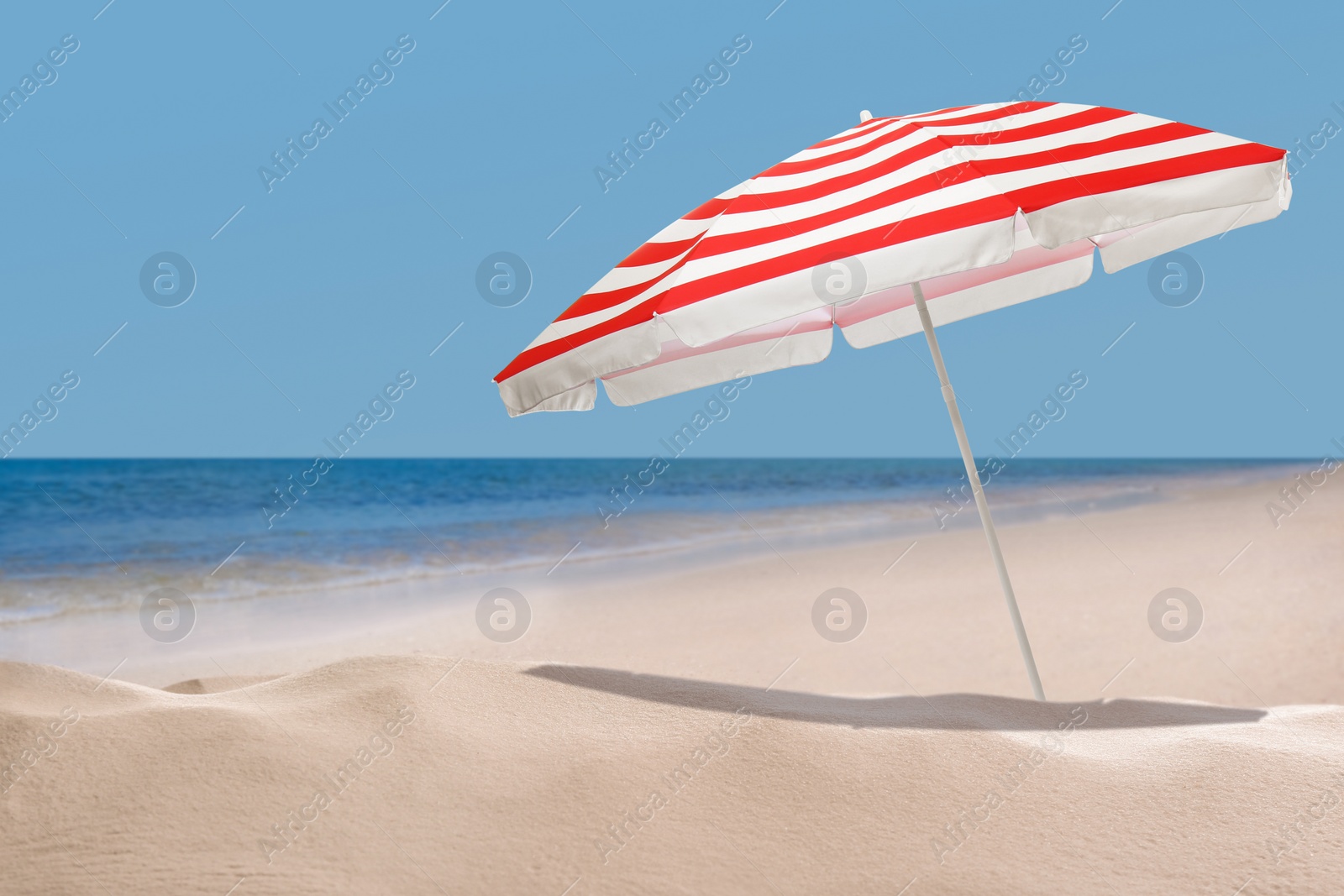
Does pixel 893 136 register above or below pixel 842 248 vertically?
above

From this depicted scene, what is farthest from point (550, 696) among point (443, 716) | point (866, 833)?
point (866, 833)

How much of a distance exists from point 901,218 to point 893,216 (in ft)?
0.11

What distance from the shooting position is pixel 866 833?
2338 millimetres

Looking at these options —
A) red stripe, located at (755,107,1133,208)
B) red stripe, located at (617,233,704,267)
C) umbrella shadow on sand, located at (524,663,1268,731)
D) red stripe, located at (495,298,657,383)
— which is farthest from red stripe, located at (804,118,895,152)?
umbrella shadow on sand, located at (524,663,1268,731)

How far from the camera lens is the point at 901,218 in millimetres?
2975

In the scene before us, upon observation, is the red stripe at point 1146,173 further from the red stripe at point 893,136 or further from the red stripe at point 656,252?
the red stripe at point 656,252

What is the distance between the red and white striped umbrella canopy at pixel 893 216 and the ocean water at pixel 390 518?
24.5 feet

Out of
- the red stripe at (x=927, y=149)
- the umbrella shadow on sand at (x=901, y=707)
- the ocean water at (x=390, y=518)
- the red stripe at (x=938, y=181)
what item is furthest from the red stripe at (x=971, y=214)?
the ocean water at (x=390, y=518)

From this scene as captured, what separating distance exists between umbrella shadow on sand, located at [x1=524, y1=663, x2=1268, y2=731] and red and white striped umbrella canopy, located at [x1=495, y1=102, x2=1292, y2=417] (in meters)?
1.14

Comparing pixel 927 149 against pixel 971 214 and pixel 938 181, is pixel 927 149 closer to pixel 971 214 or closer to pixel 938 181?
pixel 938 181

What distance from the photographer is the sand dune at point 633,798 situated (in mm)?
2184

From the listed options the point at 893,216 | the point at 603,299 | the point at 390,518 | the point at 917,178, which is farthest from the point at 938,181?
the point at 390,518

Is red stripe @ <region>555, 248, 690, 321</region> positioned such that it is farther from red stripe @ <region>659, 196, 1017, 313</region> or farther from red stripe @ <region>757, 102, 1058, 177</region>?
red stripe @ <region>757, 102, 1058, 177</region>

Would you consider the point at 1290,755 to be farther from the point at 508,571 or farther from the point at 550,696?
the point at 508,571
